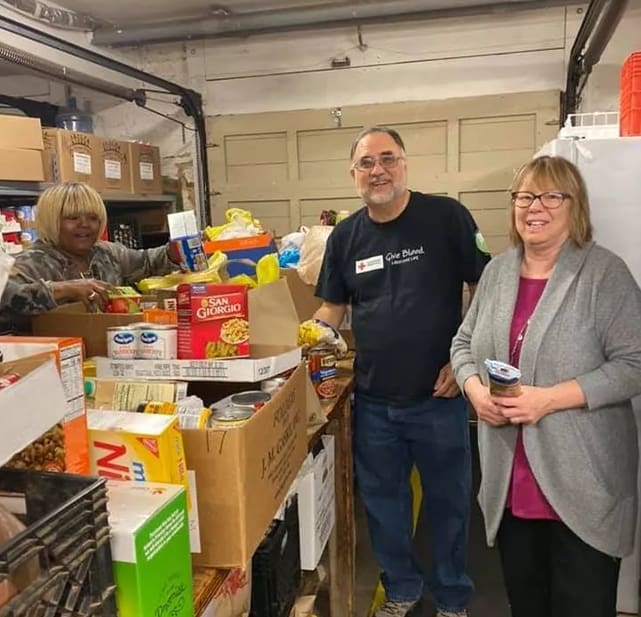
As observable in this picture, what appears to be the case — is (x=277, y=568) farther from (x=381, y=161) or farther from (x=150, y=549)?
(x=381, y=161)

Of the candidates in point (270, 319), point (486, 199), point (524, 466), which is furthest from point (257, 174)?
point (524, 466)

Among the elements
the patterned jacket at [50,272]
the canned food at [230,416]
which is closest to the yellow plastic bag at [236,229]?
the patterned jacket at [50,272]

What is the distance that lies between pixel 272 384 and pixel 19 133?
2.35 m

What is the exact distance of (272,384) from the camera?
4.69ft

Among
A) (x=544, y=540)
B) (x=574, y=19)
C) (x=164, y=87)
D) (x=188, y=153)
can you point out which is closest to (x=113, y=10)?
(x=164, y=87)

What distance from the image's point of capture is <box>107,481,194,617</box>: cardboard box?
31.1 inches

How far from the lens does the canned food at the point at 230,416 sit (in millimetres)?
1120

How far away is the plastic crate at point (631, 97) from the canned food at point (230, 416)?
168 centimetres

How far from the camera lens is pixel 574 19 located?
4000 mm

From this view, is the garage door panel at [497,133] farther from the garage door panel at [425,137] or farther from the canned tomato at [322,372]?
the canned tomato at [322,372]

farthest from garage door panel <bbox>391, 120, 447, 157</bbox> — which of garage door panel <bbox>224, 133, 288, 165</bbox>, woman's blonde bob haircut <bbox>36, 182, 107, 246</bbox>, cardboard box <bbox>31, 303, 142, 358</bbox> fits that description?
cardboard box <bbox>31, 303, 142, 358</bbox>

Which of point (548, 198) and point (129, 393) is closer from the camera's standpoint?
point (129, 393)

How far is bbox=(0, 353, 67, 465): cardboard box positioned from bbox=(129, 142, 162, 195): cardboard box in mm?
3568

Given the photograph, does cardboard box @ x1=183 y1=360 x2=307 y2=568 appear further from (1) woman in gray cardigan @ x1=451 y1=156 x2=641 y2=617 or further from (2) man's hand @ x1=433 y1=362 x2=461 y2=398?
(2) man's hand @ x1=433 y1=362 x2=461 y2=398
